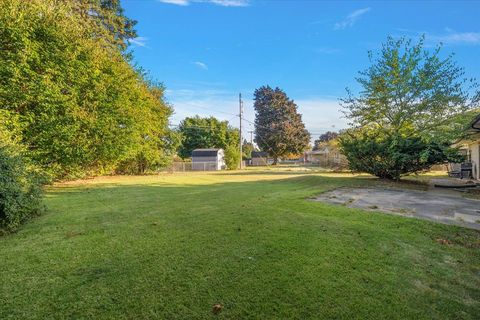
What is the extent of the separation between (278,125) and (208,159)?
A: 14.6 m

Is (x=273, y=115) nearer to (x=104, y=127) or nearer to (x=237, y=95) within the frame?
(x=237, y=95)

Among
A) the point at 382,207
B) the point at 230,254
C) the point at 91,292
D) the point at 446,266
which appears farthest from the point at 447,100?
the point at 91,292

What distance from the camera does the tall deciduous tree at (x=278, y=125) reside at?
151 feet

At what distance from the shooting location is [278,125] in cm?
4634

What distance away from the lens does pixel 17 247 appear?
3635 millimetres

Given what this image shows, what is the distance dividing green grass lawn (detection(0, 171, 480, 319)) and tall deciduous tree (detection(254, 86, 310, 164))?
41.6 metres

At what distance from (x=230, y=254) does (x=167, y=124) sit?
72.0ft

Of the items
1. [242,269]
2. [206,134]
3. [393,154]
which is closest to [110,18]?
[393,154]

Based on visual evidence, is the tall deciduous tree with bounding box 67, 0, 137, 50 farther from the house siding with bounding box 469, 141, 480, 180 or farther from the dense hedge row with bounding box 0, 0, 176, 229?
the house siding with bounding box 469, 141, 480, 180

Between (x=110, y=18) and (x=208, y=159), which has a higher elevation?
(x=110, y=18)

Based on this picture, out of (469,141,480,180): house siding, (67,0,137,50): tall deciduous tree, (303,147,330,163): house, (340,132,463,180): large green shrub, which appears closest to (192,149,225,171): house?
(303,147,330,163): house

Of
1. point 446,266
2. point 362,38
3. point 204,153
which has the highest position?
point 362,38

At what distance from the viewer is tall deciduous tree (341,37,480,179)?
1198 centimetres

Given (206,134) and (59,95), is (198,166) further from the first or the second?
(59,95)
